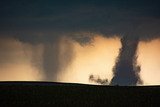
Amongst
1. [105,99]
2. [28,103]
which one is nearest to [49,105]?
[28,103]

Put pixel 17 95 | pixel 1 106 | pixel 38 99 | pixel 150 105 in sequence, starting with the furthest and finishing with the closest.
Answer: pixel 17 95 → pixel 38 99 → pixel 150 105 → pixel 1 106

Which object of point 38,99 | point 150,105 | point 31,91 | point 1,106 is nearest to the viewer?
point 1,106

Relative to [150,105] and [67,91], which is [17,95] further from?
[150,105]

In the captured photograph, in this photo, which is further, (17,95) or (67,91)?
(67,91)

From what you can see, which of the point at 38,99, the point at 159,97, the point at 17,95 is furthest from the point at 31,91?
the point at 159,97

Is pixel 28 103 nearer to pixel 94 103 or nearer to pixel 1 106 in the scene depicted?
pixel 1 106

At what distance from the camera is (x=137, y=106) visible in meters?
46.4

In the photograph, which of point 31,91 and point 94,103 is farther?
point 31,91

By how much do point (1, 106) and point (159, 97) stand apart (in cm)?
2333

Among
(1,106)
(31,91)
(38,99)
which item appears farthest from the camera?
A: (31,91)

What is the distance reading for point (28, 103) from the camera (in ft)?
158

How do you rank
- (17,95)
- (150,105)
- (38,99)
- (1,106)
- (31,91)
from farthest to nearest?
(31,91) < (17,95) < (38,99) < (150,105) < (1,106)

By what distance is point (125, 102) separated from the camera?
50.3 meters

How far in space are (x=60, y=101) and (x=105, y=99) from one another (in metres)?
6.56
